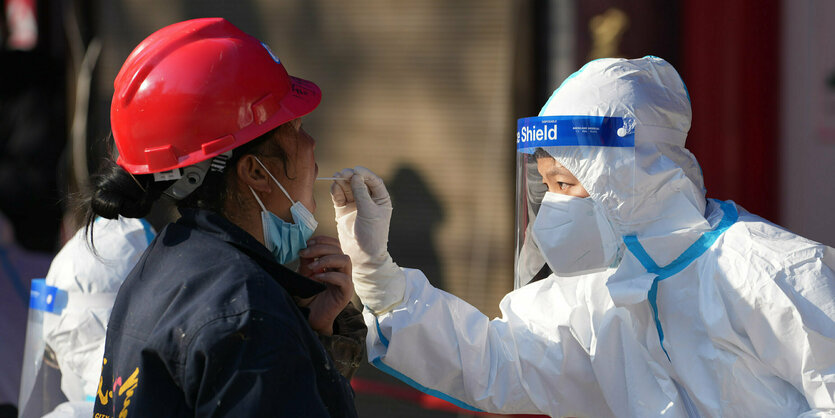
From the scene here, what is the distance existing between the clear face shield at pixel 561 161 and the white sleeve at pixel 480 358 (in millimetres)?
181

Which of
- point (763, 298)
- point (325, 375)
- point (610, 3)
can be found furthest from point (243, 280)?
point (610, 3)

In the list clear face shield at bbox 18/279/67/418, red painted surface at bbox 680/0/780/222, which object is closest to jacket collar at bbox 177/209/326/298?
clear face shield at bbox 18/279/67/418

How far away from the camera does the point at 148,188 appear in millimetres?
1542

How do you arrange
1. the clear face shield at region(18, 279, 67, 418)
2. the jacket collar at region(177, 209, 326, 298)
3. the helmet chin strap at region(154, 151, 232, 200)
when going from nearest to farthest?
the jacket collar at region(177, 209, 326, 298) < the helmet chin strap at region(154, 151, 232, 200) < the clear face shield at region(18, 279, 67, 418)

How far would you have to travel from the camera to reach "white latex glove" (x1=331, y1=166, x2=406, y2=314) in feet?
6.84

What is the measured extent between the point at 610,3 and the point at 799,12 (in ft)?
2.31

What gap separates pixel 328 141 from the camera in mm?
3844

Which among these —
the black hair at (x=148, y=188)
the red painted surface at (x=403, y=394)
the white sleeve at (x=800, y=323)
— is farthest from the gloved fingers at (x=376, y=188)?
the red painted surface at (x=403, y=394)

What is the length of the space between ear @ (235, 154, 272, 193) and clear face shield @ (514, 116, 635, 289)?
0.83m

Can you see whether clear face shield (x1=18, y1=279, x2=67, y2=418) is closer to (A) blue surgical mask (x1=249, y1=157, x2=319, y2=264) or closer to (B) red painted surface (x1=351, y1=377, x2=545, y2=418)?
(A) blue surgical mask (x1=249, y1=157, x2=319, y2=264)

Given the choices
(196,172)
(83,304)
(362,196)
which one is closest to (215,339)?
(196,172)

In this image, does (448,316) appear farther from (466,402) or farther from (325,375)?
(325,375)

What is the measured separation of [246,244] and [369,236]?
0.74 meters

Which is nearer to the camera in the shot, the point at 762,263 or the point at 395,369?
the point at 762,263
